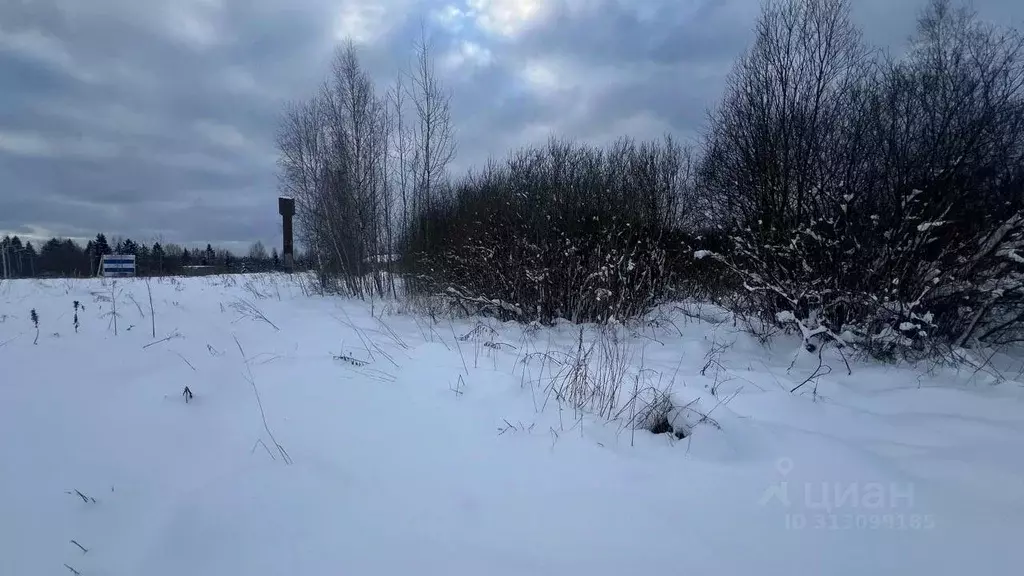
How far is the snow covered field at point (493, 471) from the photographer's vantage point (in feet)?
6.02

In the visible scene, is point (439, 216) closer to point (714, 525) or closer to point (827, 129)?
point (827, 129)

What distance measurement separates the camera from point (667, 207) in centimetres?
1017

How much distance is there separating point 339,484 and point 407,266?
30.9ft
